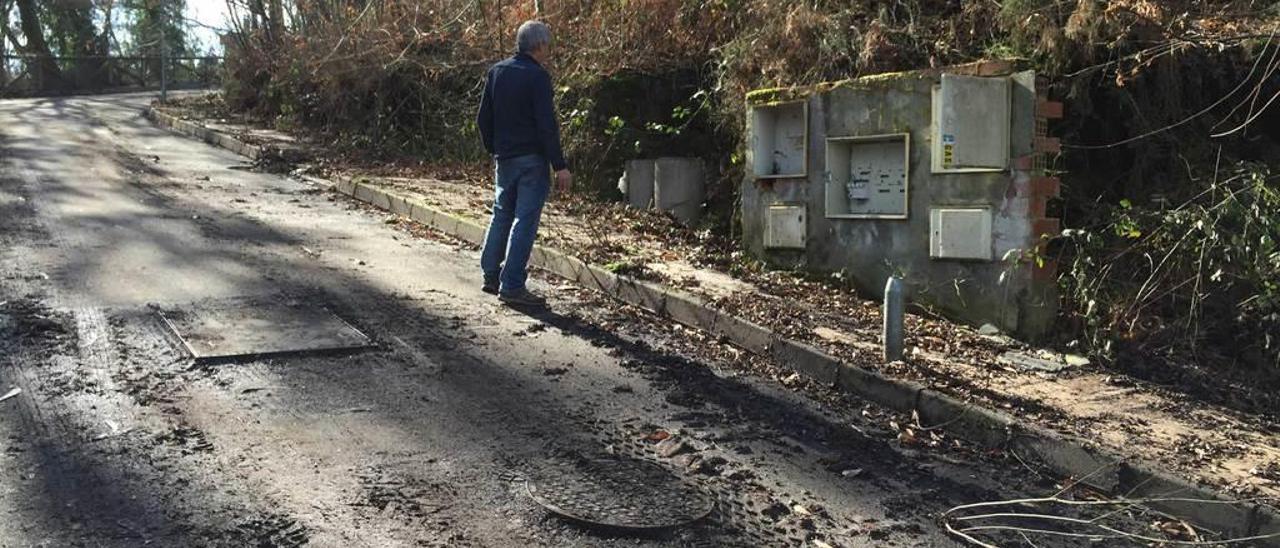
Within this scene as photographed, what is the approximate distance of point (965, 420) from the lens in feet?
15.8

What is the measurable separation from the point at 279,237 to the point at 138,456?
18.0ft

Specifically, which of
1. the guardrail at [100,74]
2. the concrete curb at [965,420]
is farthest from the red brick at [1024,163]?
the guardrail at [100,74]

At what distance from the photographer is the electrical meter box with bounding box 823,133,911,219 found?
6.78 meters

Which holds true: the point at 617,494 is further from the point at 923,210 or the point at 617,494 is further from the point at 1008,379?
the point at 923,210

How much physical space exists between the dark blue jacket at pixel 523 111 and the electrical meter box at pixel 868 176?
201cm

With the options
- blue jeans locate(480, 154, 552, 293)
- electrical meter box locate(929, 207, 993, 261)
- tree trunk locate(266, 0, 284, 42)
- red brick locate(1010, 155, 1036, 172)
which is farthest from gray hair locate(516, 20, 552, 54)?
tree trunk locate(266, 0, 284, 42)

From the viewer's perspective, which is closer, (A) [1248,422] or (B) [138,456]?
(B) [138,456]

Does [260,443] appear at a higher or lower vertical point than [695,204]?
lower

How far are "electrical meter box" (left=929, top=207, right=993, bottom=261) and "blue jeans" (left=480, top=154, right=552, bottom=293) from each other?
2.58m

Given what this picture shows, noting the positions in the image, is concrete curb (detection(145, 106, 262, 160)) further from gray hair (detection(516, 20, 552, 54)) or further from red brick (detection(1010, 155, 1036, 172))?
red brick (detection(1010, 155, 1036, 172))

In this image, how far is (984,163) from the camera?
6.17 meters

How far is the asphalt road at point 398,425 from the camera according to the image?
11.3ft

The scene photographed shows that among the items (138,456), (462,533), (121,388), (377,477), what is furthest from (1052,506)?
(121,388)

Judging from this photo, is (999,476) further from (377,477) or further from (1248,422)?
(377,477)
